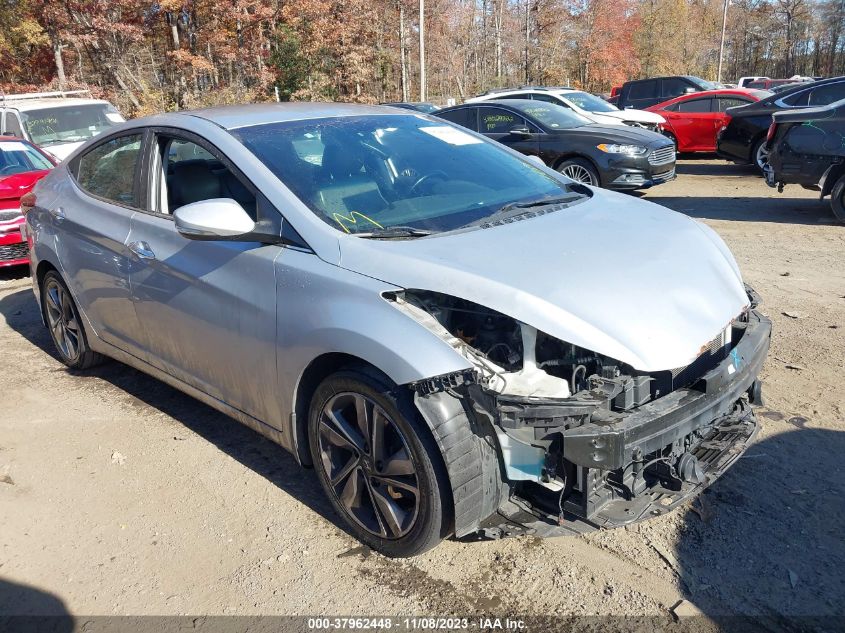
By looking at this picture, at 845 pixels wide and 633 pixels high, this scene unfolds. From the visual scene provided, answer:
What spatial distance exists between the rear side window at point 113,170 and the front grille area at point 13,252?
395 cm

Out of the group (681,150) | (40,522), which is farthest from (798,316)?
(681,150)

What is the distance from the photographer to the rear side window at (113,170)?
426cm

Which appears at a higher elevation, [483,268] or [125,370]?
[483,268]

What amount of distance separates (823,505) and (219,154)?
324cm

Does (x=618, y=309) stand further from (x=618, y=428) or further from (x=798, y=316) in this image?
(x=798, y=316)

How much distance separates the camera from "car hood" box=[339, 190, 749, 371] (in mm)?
2607

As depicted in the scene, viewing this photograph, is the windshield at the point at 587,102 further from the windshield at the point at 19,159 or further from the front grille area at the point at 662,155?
the windshield at the point at 19,159

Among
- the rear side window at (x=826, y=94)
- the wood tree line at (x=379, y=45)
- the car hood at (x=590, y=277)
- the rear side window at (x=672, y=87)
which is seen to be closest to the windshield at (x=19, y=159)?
the car hood at (x=590, y=277)

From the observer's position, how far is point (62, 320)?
536cm

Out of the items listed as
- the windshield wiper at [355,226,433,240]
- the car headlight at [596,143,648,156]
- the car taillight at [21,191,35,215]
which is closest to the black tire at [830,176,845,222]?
the car headlight at [596,143,648,156]

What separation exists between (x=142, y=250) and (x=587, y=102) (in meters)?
13.2

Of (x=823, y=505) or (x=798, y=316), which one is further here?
(x=798, y=316)

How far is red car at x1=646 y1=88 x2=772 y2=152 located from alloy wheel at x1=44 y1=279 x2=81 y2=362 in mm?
13179

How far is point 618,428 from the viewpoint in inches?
99.6
